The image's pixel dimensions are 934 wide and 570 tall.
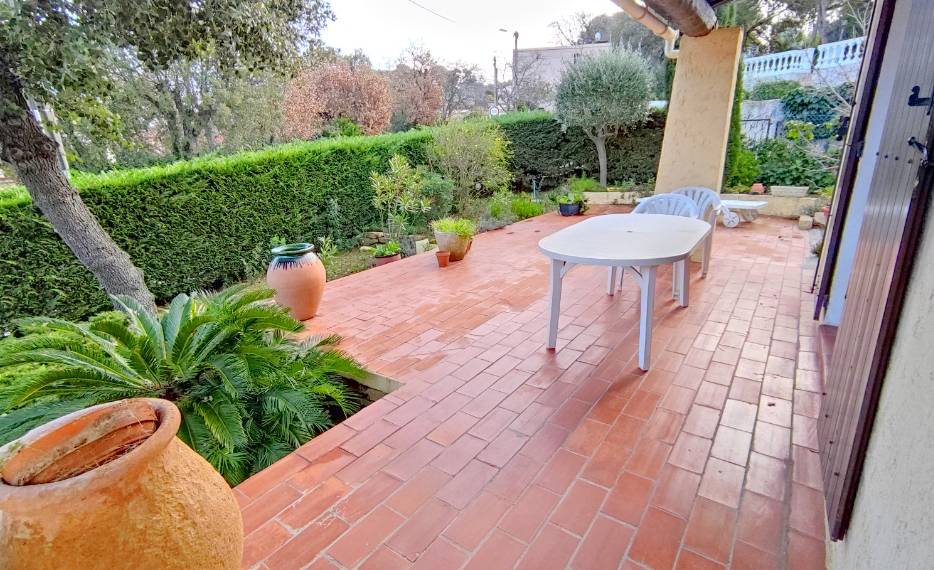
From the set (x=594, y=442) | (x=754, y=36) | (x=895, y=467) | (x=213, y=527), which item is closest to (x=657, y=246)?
(x=594, y=442)

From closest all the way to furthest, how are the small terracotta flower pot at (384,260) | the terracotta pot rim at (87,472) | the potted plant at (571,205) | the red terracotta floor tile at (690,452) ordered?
the terracotta pot rim at (87,472) < the red terracotta floor tile at (690,452) < the small terracotta flower pot at (384,260) < the potted plant at (571,205)

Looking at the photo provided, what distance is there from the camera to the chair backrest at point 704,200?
13.6ft

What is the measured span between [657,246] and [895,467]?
1.93m

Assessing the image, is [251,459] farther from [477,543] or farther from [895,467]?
[895,467]

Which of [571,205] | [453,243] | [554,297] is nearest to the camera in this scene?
[554,297]

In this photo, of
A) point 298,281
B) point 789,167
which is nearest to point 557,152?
point 789,167

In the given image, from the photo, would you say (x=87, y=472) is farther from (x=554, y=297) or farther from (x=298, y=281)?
(x=298, y=281)

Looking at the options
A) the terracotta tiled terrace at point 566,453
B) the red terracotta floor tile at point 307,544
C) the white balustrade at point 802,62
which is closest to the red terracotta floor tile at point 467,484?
the terracotta tiled terrace at point 566,453

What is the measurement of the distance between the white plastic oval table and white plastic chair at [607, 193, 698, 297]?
45 centimetres

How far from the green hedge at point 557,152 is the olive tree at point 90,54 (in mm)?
7407

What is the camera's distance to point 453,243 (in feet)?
17.5

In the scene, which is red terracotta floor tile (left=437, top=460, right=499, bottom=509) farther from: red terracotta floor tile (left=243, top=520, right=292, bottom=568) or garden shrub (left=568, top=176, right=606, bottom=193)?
garden shrub (left=568, top=176, right=606, bottom=193)

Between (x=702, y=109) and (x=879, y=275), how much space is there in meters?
4.25

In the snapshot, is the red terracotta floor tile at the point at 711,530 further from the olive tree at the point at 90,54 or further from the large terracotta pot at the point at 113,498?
the olive tree at the point at 90,54
